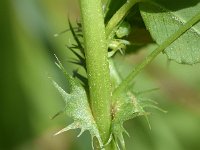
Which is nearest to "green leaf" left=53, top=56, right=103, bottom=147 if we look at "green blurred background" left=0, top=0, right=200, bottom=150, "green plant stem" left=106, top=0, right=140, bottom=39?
"green plant stem" left=106, top=0, right=140, bottom=39

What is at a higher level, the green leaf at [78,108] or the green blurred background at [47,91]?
the green leaf at [78,108]

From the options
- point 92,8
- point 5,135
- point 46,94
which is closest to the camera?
point 92,8

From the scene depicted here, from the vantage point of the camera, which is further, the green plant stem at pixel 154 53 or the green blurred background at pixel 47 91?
the green blurred background at pixel 47 91

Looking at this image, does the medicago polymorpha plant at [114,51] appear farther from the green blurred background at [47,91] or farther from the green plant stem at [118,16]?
the green blurred background at [47,91]

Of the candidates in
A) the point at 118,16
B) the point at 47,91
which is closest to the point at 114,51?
the point at 118,16

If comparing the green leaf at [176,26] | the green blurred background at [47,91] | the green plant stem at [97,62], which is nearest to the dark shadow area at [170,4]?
the green leaf at [176,26]

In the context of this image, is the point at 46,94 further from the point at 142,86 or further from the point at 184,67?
the point at 184,67

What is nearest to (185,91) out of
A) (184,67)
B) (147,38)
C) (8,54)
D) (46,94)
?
(184,67)

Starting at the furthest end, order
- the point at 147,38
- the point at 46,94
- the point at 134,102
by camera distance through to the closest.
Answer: the point at 46,94 < the point at 147,38 < the point at 134,102

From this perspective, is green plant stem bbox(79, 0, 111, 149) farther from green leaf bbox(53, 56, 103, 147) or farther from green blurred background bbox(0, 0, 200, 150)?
green blurred background bbox(0, 0, 200, 150)
